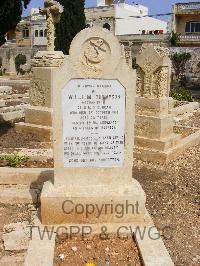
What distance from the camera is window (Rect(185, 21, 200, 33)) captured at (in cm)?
3578

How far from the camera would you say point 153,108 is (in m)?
7.73

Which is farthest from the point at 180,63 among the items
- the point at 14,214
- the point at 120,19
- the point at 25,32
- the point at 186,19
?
the point at 25,32

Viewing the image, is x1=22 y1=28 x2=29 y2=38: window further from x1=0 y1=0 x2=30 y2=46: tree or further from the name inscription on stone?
the name inscription on stone

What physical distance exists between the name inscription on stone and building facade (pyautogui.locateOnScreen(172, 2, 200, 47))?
3245 cm

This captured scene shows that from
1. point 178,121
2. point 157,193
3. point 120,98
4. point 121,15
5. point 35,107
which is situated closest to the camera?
point 120,98

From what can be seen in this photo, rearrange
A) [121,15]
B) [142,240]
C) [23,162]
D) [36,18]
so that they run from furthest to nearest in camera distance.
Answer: [36,18] → [121,15] → [23,162] → [142,240]

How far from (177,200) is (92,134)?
1877mm

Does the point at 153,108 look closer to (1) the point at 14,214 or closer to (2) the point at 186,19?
(1) the point at 14,214

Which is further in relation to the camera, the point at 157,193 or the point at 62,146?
the point at 157,193

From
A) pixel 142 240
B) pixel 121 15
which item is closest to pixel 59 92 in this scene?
pixel 142 240

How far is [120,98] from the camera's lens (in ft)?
13.8

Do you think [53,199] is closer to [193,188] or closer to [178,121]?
[193,188]

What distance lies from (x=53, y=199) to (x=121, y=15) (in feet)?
129

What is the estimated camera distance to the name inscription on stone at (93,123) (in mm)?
4156
